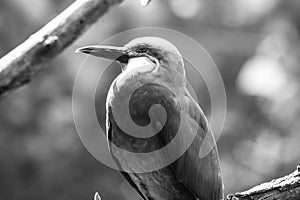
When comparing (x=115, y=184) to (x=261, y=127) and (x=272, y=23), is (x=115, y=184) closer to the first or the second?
(x=261, y=127)

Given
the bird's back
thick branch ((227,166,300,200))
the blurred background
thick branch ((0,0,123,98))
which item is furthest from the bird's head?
the blurred background

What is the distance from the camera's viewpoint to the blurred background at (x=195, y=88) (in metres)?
8.66

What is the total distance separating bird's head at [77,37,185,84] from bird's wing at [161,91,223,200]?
7.4 inches

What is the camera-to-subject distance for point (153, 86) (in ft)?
14.6

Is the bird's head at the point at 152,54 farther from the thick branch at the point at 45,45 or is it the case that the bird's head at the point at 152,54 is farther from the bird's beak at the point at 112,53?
the thick branch at the point at 45,45

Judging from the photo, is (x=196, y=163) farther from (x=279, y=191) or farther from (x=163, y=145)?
(x=279, y=191)

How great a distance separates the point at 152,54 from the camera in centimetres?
463

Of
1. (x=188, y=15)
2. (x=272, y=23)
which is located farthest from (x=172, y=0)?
(x=272, y=23)

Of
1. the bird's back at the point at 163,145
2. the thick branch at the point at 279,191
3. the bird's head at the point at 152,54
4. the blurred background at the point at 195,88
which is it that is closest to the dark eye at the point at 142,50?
the bird's head at the point at 152,54

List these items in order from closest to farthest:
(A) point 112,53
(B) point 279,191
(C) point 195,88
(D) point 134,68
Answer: (B) point 279,191 < (D) point 134,68 < (A) point 112,53 < (C) point 195,88

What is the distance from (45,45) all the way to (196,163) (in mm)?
1778

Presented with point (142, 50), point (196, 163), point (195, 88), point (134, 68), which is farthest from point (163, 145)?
point (195, 88)

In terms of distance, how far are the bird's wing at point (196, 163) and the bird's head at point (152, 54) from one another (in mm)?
189

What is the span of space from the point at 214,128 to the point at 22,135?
6.87 feet
